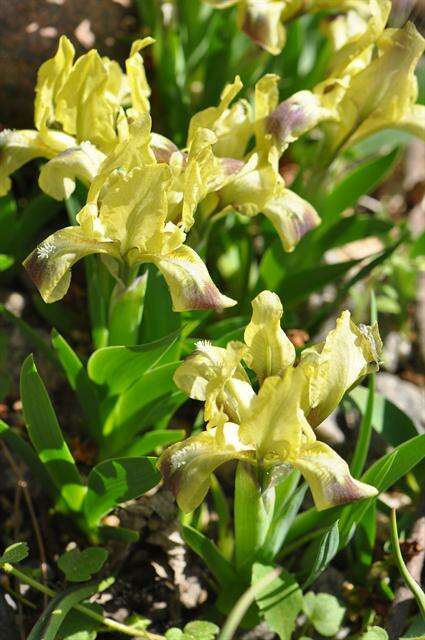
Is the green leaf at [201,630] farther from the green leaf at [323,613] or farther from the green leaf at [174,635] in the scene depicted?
the green leaf at [323,613]

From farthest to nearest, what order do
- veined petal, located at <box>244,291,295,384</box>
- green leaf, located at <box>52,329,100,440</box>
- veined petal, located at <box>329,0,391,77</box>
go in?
1. veined petal, located at <box>329,0,391,77</box>
2. green leaf, located at <box>52,329,100,440</box>
3. veined petal, located at <box>244,291,295,384</box>

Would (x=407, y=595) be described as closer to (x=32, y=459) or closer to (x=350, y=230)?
(x=32, y=459)

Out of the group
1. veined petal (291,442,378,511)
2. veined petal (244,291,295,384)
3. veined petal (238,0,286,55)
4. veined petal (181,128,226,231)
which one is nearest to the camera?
veined petal (291,442,378,511)

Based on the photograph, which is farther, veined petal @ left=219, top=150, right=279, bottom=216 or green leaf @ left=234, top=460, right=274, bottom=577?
veined petal @ left=219, top=150, right=279, bottom=216

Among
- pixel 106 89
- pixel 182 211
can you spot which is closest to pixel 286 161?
pixel 106 89

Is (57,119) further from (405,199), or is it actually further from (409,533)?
(405,199)

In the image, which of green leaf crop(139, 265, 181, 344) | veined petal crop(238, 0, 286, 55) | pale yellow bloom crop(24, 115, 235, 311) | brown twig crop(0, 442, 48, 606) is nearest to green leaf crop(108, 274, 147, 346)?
green leaf crop(139, 265, 181, 344)

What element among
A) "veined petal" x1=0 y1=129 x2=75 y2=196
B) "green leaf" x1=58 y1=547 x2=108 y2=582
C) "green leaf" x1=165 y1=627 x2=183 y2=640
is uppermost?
"veined petal" x1=0 y1=129 x2=75 y2=196

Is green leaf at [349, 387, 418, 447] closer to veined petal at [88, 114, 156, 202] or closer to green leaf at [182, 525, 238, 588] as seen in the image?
green leaf at [182, 525, 238, 588]
